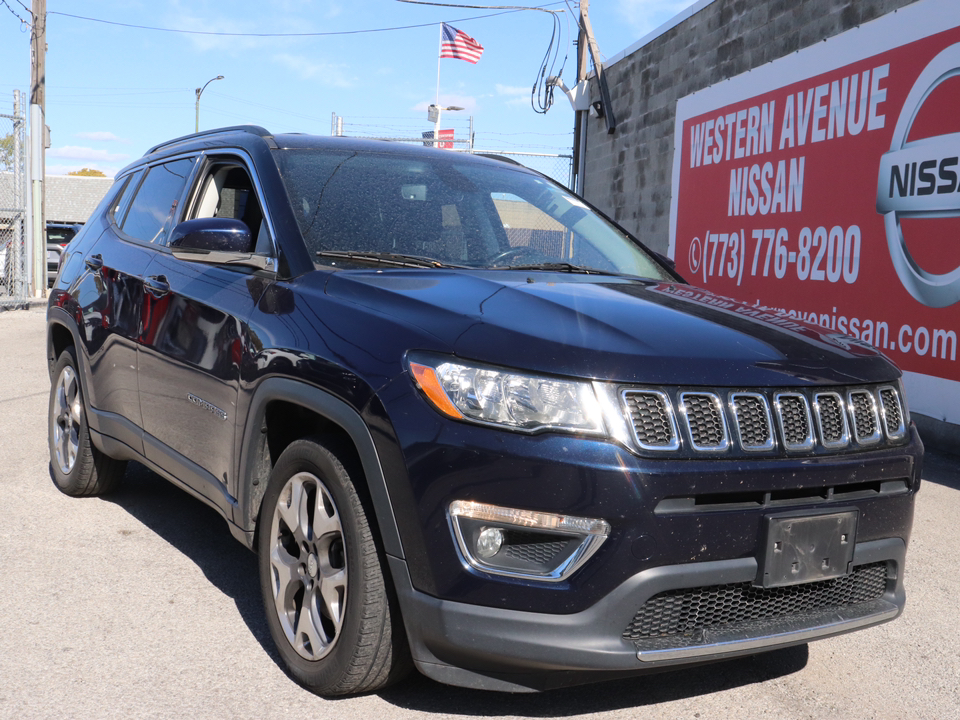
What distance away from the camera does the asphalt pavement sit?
2.82 m

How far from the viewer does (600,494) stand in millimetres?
2299

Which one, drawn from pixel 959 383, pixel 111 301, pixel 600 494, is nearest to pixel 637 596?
pixel 600 494

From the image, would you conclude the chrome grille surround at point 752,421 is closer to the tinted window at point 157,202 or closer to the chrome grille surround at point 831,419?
the chrome grille surround at point 831,419

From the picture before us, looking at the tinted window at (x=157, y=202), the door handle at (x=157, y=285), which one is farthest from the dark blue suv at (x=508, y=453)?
the tinted window at (x=157, y=202)

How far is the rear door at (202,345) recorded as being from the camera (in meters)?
3.30

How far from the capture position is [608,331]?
2609 millimetres

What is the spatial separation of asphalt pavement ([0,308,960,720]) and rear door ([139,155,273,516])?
0.48m

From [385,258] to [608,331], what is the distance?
103 cm

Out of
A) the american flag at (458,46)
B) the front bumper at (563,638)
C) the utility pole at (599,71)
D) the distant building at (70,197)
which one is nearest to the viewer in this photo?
the front bumper at (563,638)

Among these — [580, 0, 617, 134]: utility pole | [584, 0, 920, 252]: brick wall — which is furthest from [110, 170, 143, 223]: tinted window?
[580, 0, 617, 134]: utility pole

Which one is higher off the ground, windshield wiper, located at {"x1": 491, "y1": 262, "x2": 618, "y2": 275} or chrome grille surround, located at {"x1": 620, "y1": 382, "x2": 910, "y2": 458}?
windshield wiper, located at {"x1": 491, "y1": 262, "x2": 618, "y2": 275}

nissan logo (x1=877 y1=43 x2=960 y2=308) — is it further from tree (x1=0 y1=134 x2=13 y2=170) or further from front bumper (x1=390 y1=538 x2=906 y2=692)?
tree (x1=0 y1=134 x2=13 y2=170)

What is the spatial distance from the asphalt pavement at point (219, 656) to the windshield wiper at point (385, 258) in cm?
137

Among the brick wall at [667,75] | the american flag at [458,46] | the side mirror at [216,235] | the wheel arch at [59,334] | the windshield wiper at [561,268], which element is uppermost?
the american flag at [458,46]
